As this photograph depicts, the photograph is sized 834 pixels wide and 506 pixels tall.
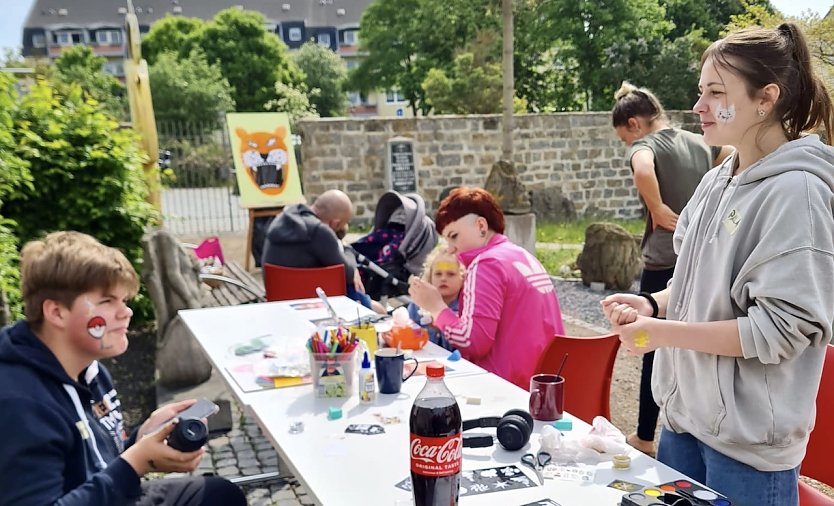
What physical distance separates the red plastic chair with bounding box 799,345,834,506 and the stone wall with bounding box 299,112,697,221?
994 cm

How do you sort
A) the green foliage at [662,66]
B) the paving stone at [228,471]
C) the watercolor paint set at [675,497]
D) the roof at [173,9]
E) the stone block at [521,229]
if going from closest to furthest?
the watercolor paint set at [675,497] < the paving stone at [228,471] < the stone block at [521,229] < the green foliage at [662,66] < the roof at [173,9]

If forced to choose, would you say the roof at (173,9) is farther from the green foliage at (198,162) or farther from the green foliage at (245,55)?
the green foliage at (198,162)

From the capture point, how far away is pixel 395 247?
18.5 feet

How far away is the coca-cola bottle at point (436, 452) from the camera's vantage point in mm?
1450

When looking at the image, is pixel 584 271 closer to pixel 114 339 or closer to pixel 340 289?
pixel 340 289

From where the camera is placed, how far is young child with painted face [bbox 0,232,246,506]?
156cm

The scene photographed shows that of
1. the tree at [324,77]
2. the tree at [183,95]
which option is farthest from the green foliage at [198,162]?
the tree at [324,77]

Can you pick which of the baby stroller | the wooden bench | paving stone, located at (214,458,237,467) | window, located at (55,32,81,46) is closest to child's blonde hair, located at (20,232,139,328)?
paving stone, located at (214,458,237,467)

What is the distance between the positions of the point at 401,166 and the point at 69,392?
10353 mm

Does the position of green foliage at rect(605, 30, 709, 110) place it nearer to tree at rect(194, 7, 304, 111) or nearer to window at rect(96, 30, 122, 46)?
tree at rect(194, 7, 304, 111)

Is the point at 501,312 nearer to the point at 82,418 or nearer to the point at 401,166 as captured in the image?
the point at 82,418

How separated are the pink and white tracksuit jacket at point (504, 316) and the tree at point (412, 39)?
18.6m

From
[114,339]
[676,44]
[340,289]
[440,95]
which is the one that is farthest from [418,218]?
[440,95]

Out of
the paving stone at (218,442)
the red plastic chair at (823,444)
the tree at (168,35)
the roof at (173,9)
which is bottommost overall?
the paving stone at (218,442)
